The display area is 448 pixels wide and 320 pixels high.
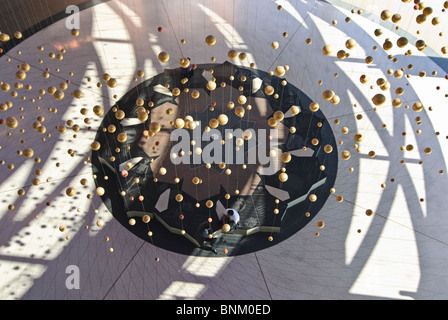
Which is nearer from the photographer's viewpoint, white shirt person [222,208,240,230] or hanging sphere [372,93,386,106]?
hanging sphere [372,93,386,106]

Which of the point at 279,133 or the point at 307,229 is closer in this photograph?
the point at 307,229

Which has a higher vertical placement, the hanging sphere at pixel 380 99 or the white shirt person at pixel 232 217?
the hanging sphere at pixel 380 99

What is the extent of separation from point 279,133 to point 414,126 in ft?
16.1

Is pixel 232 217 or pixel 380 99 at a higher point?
pixel 380 99

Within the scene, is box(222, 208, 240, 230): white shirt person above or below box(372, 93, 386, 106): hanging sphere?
below

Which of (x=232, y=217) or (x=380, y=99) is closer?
(x=380, y=99)

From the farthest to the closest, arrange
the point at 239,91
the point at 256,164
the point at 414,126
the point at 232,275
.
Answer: the point at 239,91 < the point at 414,126 < the point at 256,164 < the point at 232,275

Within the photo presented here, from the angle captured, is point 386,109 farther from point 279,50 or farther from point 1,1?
point 1,1

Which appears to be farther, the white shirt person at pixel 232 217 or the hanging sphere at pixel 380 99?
the white shirt person at pixel 232 217

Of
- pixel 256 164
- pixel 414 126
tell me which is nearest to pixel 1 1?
pixel 256 164

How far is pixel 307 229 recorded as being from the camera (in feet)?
33.4

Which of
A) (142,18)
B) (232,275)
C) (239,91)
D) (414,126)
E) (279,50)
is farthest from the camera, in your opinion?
(142,18)

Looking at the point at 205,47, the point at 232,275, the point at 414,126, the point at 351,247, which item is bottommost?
the point at 232,275

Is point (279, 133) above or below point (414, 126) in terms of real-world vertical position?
below
